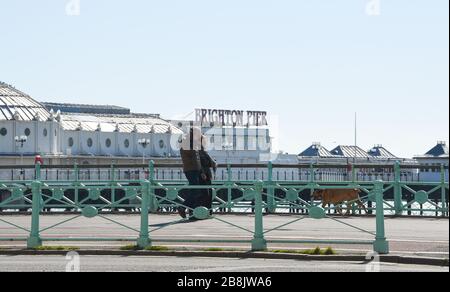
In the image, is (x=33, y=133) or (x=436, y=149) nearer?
(x=33, y=133)

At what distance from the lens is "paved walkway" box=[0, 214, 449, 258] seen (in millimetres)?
18000

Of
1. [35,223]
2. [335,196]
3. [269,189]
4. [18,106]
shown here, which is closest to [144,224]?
[35,223]

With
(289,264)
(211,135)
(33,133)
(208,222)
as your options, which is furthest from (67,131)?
(289,264)

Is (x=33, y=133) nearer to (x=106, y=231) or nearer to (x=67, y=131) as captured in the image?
(x=67, y=131)

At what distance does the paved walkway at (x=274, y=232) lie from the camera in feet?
59.1

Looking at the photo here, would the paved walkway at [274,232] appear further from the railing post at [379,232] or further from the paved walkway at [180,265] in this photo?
the paved walkway at [180,265]

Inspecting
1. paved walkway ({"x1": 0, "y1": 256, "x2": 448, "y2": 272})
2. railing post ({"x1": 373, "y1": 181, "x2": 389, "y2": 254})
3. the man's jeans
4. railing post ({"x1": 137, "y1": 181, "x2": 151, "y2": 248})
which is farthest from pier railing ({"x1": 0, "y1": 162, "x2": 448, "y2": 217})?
paved walkway ({"x1": 0, "y1": 256, "x2": 448, "y2": 272})

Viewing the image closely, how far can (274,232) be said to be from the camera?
21.4 meters

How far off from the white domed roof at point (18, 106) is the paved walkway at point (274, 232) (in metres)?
113

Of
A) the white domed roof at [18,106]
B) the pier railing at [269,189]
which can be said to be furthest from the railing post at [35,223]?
the white domed roof at [18,106]

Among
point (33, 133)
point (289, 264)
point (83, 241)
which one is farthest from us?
point (33, 133)
